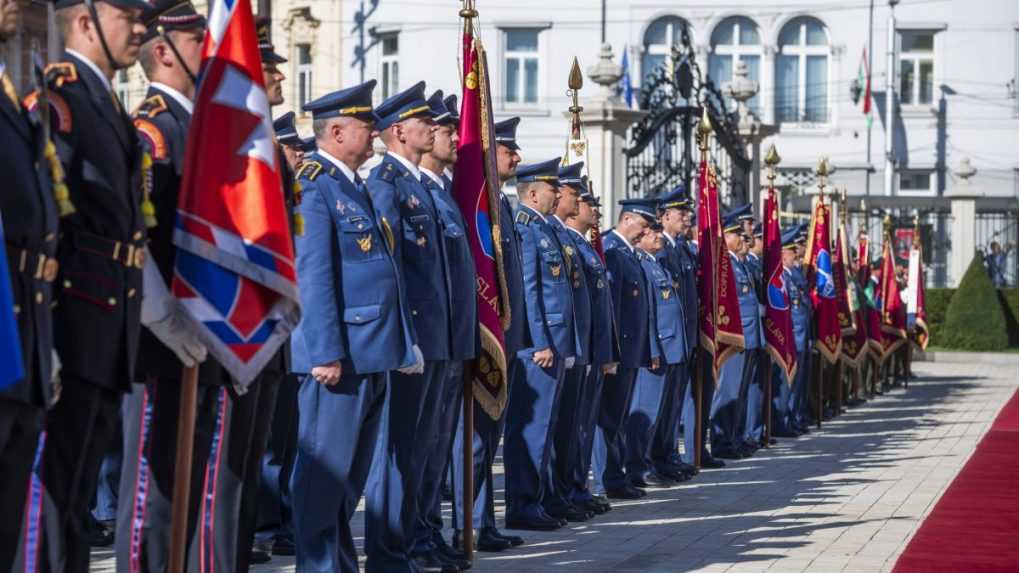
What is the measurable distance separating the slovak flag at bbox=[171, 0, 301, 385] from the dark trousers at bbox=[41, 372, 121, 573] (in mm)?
531

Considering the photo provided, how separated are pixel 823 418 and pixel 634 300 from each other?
24.8 ft

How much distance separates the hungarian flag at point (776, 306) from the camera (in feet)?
49.1

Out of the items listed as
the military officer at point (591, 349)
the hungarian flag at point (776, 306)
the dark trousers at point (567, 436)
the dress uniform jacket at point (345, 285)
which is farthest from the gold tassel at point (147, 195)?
the hungarian flag at point (776, 306)

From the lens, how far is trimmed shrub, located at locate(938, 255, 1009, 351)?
103 feet

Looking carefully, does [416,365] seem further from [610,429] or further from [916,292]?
[916,292]

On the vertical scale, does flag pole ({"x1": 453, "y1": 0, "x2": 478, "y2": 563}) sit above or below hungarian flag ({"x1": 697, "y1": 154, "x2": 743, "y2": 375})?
below

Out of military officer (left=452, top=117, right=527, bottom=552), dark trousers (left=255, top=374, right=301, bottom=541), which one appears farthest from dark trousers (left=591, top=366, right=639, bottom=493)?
dark trousers (left=255, top=374, right=301, bottom=541)

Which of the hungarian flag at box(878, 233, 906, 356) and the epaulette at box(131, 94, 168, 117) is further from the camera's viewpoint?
the hungarian flag at box(878, 233, 906, 356)

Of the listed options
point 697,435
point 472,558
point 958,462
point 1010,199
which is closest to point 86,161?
point 472,558

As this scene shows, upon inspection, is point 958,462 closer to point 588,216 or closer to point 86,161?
point 588,216

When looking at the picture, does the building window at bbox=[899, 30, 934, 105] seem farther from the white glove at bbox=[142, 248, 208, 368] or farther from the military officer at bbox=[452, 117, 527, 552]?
the white glove at bbox=[142, 248, 208, 368]

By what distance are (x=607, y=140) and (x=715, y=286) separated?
18.7 ft

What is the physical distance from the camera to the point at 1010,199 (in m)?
34.8

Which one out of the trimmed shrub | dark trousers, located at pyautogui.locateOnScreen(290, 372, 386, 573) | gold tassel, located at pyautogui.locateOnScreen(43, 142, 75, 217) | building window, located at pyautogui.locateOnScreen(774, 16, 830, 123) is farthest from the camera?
building window, located at pyautogui.locateOnScreen(774, 16, 830, 123)
